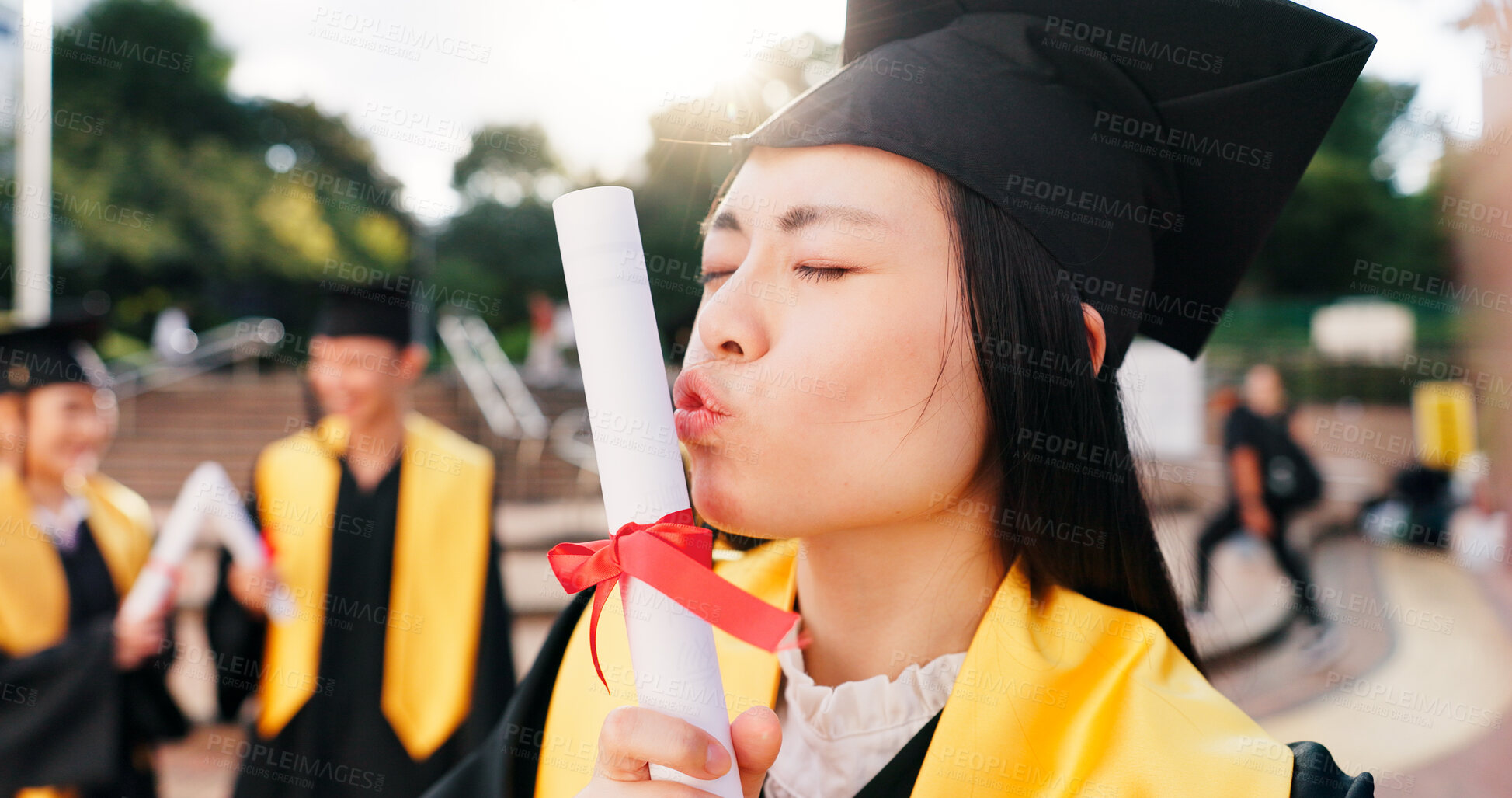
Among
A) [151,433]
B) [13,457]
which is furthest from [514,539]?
[151,433]

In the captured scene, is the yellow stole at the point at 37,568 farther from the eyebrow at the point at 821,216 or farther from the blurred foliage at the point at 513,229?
the blurred foliage at the point at 513,229

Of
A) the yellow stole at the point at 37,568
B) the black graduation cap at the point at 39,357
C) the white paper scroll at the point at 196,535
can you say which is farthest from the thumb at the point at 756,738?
the black graduation cap at the point at 39,357

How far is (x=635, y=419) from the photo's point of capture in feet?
3.20

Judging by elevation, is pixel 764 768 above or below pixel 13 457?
above

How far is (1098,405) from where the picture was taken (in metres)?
1.35

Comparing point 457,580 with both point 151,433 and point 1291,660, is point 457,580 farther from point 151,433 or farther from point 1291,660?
point 151,433

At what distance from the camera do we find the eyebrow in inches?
45.9

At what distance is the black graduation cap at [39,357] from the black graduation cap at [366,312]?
3.50 feet

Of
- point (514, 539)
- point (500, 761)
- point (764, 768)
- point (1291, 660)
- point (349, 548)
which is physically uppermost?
point (764, 768)

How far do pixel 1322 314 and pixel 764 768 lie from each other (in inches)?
Answer: 946

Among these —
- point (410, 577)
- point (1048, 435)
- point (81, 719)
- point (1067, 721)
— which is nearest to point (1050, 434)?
point (1048, 435)

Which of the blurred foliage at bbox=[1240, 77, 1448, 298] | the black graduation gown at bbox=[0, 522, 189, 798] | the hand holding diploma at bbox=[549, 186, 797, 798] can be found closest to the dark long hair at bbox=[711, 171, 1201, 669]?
the hand holding diploma at bbox=[549, 186, 797, 798]

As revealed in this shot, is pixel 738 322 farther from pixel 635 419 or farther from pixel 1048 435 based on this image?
pixel 1048 435

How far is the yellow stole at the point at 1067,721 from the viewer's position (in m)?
1.08
